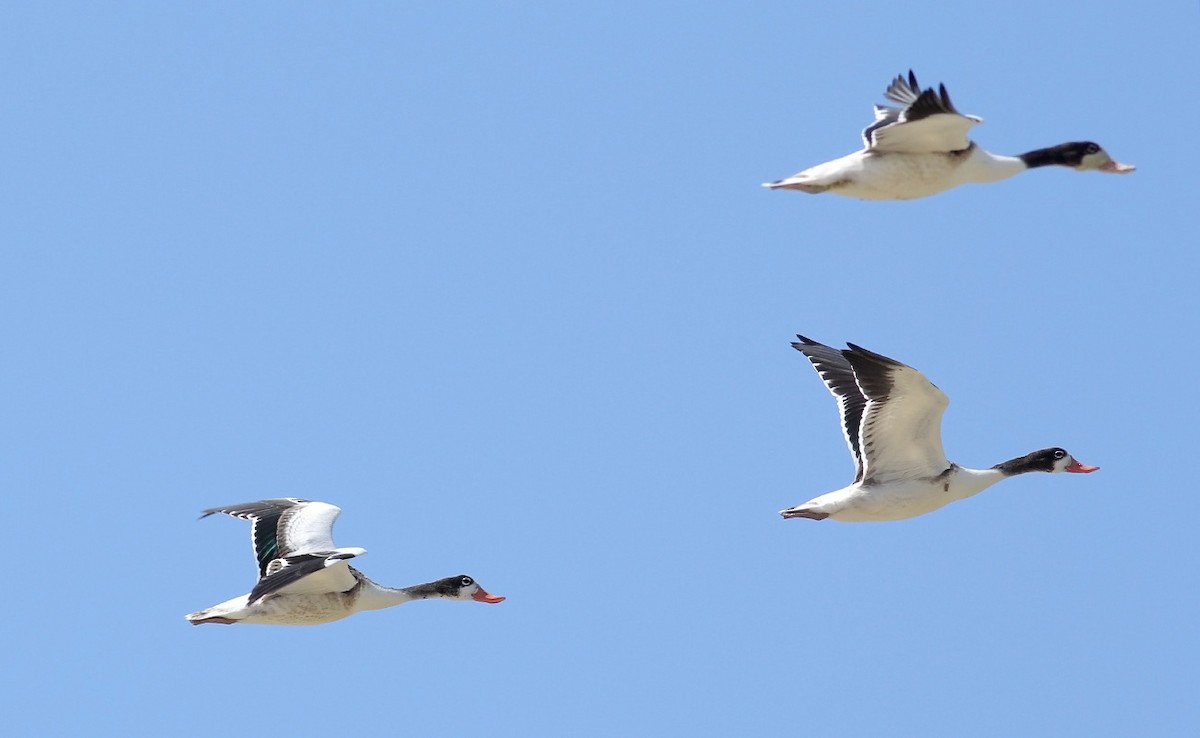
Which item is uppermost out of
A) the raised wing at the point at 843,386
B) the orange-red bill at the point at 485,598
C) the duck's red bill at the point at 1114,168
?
the duck's red bill at the point at 1114,168

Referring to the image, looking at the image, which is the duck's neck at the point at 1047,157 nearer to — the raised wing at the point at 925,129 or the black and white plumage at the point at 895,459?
the raised wing at the point at 925,129

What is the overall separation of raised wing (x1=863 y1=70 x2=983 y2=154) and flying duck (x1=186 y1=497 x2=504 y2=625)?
5995 millimetres

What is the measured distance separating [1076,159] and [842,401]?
11.0 ft

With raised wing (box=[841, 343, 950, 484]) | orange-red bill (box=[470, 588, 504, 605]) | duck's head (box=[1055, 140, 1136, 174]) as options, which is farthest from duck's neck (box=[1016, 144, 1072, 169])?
orange-red bill (box=[470, 588, 504, 605])

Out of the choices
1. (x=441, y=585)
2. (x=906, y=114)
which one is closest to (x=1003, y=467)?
(x=906, y=114)

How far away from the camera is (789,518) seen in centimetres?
1914

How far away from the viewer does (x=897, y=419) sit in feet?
62.5

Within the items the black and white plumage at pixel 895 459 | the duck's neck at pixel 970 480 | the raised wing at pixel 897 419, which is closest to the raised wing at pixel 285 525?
the black and white plumage at pixel 895 459

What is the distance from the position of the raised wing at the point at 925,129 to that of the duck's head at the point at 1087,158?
5.54 ft

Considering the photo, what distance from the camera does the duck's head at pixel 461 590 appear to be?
21.3 metres

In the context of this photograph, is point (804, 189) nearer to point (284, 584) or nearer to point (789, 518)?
point (789, 518)

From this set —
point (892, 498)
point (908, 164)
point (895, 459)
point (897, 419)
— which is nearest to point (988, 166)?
point (908, 164)

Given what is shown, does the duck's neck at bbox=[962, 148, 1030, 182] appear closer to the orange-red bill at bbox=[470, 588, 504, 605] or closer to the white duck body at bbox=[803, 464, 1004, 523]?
the white duck body at bbox=[803, 464, 1004, 523]

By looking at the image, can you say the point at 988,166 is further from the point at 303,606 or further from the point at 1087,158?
the point at 303,606
